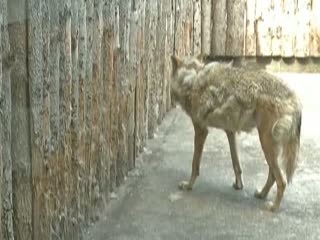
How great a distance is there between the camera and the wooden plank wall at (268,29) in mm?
9281

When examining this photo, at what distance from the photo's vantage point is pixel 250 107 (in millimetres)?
4852

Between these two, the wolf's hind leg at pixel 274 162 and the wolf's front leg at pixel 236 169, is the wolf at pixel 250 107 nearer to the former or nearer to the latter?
the wolf's hind leg at pixel 274 162

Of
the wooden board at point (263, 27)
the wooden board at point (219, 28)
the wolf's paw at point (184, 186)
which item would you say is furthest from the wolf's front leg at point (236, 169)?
the wooden board at point (263, 27)

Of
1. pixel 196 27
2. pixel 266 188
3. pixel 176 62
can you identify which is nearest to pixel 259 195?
pixel 266 188

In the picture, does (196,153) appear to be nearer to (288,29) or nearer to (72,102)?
(72,102)

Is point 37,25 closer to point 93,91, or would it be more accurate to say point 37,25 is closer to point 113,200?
point 93,91

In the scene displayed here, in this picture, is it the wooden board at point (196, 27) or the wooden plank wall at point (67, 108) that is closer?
the wooden plank wall at point (67, 108)

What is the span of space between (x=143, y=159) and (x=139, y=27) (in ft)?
3.10

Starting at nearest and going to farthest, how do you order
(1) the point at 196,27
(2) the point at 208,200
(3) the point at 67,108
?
(3) the point at 67,108 < (2) the point at 208,200 < (1) the point at 196,27

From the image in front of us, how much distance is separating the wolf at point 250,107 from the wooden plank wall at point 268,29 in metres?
4.09

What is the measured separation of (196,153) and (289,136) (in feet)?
2.36

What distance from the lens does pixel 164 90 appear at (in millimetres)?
7270

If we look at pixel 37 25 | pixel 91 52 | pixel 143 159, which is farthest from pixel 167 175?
pixel 37 25

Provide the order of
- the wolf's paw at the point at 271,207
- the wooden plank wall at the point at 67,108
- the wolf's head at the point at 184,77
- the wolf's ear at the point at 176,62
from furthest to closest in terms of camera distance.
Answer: the wolf's ear at the point at 176,62 < the wolf's head at the point at 184,77 < the wolf's paw at the point at 271,207 < the wooden plank wall at the point at 67,108
